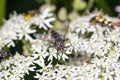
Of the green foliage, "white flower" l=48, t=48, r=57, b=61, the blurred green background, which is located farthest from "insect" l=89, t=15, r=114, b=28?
the green foliage

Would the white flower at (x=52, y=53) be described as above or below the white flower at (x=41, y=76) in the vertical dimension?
above

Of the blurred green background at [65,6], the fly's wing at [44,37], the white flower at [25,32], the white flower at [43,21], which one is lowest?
the fly's wing at [44,37]

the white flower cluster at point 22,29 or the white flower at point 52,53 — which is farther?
the white flower cluster at point 22,29

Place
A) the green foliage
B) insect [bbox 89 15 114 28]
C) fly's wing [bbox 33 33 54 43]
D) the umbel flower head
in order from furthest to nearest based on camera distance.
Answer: the green foliage, insect [bbox 89 15 114 28], fly's wing [bbox 33 33 54 43], the umbel flower head

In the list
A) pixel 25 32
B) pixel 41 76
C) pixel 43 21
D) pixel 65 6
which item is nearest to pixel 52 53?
pixel 41 76

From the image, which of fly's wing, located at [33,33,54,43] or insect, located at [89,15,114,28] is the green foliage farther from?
insect, located at [89,15,114,28]

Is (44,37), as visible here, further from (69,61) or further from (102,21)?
(102,21)

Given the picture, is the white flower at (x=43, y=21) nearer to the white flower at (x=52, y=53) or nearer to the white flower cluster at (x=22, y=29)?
the white flower cluster at (x=22, y=29)

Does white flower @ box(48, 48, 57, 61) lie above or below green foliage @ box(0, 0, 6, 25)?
below

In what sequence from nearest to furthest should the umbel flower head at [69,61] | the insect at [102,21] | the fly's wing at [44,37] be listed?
the umbel flower head at [69,61], the fly's wing at [44,37], the insect at [102,21]

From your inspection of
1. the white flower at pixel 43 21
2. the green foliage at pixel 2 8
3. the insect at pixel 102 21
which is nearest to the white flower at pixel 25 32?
the white flower at pixel 43 21
